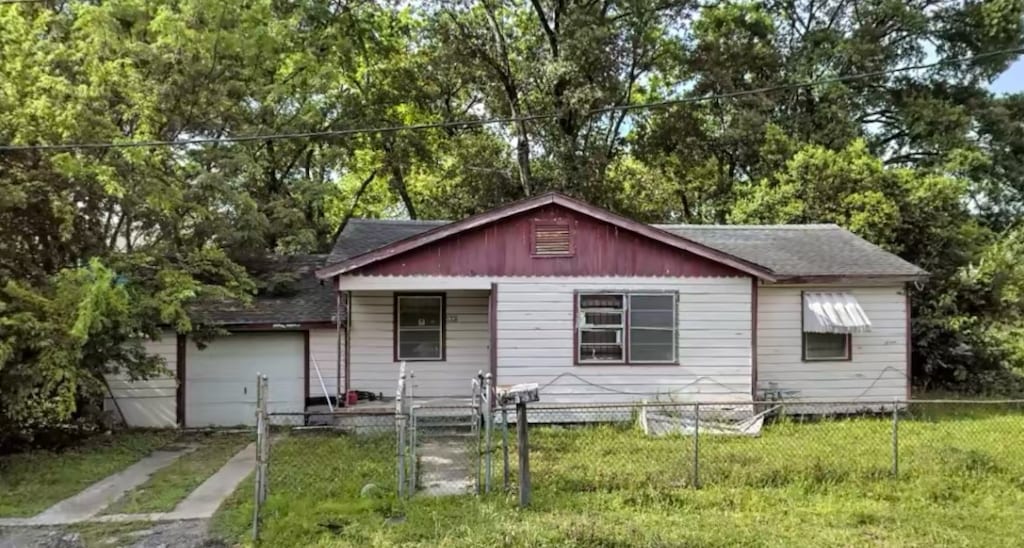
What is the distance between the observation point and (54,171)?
1023 cm

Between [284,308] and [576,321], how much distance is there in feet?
18.3

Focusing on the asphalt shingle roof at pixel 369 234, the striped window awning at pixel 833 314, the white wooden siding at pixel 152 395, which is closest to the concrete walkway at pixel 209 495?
the white wooden siding at pixel 152 395

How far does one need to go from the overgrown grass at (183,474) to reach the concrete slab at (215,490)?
3.9 inches

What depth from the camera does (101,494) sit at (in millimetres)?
8180

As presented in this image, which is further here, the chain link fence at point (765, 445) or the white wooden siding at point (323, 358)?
the white wooden siding at point (323, 358)

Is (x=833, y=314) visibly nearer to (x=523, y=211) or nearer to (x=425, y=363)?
(x=523, y=211)

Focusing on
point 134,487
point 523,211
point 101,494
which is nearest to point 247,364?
point 134,487

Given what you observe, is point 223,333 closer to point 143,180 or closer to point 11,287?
point 143,180

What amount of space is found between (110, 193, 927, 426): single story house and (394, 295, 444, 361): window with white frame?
2 centimetres

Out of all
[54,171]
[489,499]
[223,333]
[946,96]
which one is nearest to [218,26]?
[54,171]

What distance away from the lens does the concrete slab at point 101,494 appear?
23.7ft

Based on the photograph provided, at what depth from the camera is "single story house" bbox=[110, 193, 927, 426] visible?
11.8 m

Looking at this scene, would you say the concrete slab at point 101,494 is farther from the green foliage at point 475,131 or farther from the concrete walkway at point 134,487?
the green foliage at point 475,131

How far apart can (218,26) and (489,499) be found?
451 inches
